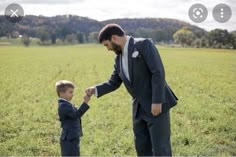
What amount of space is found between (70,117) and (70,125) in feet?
0.39

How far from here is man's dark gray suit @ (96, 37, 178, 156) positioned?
15.6 ft

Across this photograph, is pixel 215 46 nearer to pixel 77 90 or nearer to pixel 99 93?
pixel 77 90

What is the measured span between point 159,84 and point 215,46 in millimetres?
72601

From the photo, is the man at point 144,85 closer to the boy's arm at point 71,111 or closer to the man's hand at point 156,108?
the man's hand at point 156,108

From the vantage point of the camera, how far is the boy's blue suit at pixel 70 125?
5.17 metres

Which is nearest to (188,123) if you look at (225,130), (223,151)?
(225,130)

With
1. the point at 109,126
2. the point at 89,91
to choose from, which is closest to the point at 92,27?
the point at 109,126

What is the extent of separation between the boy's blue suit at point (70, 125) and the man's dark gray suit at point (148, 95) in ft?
2.21

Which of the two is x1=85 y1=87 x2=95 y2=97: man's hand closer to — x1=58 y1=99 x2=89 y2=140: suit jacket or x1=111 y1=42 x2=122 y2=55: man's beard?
x1=58 y1=99 x2=89 y2=140: suit jacket

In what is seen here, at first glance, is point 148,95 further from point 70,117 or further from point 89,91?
point 70,117

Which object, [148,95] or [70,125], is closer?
[148,95]

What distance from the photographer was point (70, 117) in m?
5.21

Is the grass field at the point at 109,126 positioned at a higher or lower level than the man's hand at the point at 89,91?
lower

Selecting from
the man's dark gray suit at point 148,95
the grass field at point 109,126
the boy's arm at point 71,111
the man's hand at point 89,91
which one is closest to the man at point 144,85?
the man's dark gray suit at point 148,95
